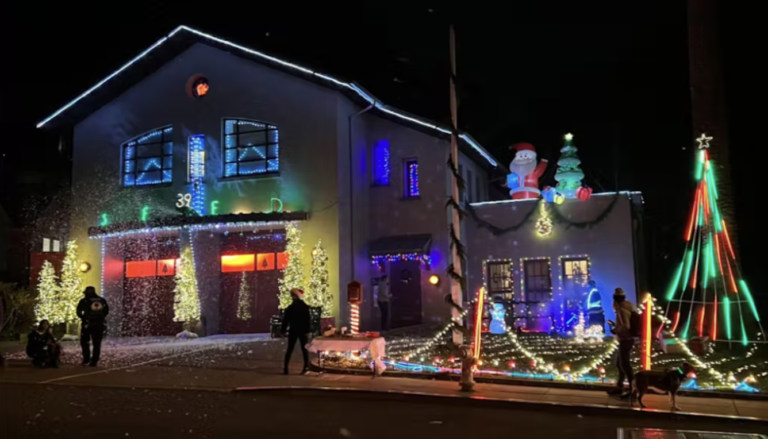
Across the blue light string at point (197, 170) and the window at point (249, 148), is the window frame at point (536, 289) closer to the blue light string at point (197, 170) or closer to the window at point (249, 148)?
the window at point (249, 148)

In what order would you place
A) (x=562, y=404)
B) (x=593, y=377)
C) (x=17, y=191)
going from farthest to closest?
(x=17, y=191)
(x=593, y=377)
(x=562, y=404)

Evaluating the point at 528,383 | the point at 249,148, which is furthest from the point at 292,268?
the point at 528,383

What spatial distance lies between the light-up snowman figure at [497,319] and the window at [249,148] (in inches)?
328

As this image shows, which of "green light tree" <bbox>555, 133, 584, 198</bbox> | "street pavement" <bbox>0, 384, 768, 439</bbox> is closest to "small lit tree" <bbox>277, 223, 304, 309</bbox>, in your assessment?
"street pavement" <bbox>0, 384, 768, 439</bbox>

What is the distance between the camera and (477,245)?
22.1 m

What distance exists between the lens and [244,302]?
68.5ft

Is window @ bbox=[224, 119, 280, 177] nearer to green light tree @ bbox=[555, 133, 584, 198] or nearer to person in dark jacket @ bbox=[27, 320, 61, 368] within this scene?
person in dark jacket @ bbox=[27, 320, 61, 368]

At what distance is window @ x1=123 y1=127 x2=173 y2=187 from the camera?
22141mm

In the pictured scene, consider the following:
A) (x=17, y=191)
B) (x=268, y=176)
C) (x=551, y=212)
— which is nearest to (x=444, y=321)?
(x=551, y=212)

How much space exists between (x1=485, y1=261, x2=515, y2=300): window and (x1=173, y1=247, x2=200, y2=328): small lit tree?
381 inches

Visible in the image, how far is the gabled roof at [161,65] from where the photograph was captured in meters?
20.5

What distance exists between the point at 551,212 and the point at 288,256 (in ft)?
28.6

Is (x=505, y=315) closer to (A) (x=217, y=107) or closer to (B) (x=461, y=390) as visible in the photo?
(B) (x=461, y=390)

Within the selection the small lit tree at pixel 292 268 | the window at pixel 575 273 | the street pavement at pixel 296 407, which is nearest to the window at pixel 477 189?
the window at pixel 575 273
